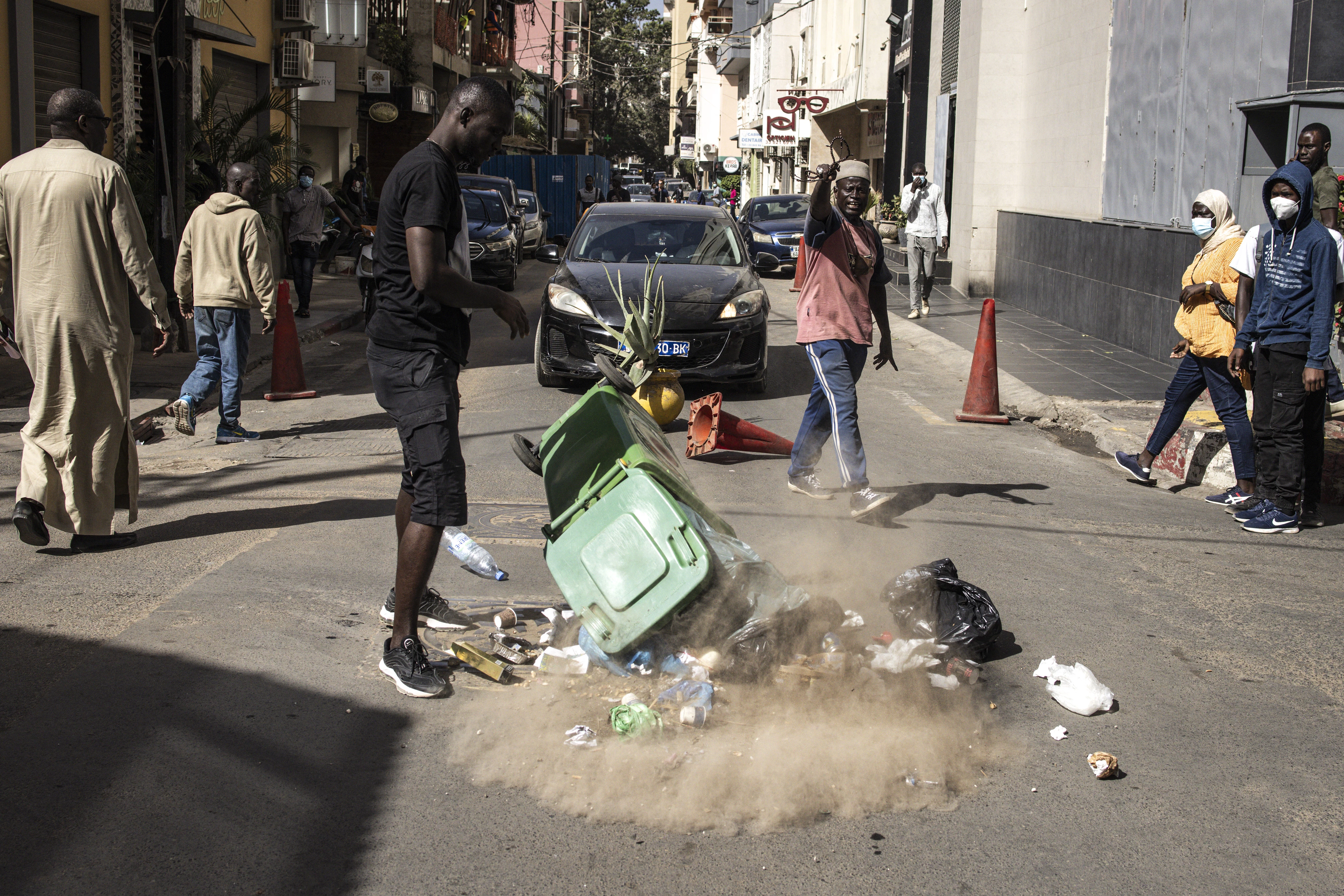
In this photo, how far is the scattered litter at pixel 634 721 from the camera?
3.52 meters

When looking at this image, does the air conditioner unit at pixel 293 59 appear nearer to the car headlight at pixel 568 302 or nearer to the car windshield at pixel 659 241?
the car windshield at pixel 659 241

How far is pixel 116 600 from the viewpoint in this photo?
4609 millimetres

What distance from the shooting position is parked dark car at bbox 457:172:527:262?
68.2 feet

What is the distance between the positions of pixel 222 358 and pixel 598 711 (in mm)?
5202

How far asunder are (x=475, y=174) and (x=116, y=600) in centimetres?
1938

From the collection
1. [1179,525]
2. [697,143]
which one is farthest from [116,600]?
[697,143]

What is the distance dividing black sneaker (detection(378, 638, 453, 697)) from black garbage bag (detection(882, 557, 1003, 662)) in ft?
5.52

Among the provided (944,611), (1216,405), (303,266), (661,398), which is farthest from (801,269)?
(944,611)

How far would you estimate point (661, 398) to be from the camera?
730 cm

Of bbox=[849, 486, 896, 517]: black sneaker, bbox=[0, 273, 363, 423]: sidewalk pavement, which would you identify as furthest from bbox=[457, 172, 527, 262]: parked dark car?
bbox=[849, 486, 896, 517]: black sneaker

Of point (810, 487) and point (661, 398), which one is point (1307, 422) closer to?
point (810, 487)

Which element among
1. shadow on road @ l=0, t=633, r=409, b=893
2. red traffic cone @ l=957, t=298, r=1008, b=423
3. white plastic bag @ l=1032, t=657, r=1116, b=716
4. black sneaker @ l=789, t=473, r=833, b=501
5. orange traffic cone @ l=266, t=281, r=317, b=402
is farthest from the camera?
orange traffic cone @ l=266, t=281, r=317, b=402

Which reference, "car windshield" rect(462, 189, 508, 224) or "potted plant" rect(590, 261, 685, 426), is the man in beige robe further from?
"car windshield" rect(462, 189, 508, 224)

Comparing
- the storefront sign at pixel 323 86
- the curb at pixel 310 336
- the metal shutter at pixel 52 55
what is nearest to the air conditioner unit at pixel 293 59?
the storefront sign at pixel 323 86
